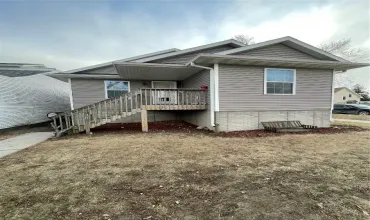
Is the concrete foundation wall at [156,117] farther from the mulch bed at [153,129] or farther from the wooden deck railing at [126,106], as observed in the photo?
the wooden deck railing at [126,106]

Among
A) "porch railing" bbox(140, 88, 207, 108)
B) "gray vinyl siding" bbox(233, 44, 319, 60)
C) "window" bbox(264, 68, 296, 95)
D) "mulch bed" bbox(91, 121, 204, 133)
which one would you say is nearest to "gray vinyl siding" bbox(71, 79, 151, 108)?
"mulch bed" bbox(91, 121, 204, 133)

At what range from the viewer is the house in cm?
809

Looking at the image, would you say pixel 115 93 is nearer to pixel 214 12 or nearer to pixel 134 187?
pixel 214 12

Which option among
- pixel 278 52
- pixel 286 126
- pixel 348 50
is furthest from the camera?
pixel 348 50

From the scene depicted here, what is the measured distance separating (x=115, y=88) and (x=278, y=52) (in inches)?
370

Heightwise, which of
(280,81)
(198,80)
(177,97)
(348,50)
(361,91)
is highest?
(348,50)

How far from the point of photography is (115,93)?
11656mm

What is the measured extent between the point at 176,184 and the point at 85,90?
10.2 meters

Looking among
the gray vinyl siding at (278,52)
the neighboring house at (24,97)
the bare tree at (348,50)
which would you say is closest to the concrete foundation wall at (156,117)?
the neighboring house at (24,97)

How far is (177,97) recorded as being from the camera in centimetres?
900

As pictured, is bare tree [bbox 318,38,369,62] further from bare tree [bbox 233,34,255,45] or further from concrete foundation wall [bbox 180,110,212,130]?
concrete foundation wall [bbox 180,110,212,130]

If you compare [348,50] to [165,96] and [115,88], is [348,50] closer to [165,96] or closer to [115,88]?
[165,96]

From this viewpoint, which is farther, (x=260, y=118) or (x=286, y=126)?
(x=260, y=118)

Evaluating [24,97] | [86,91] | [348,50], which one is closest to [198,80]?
[86,91]
